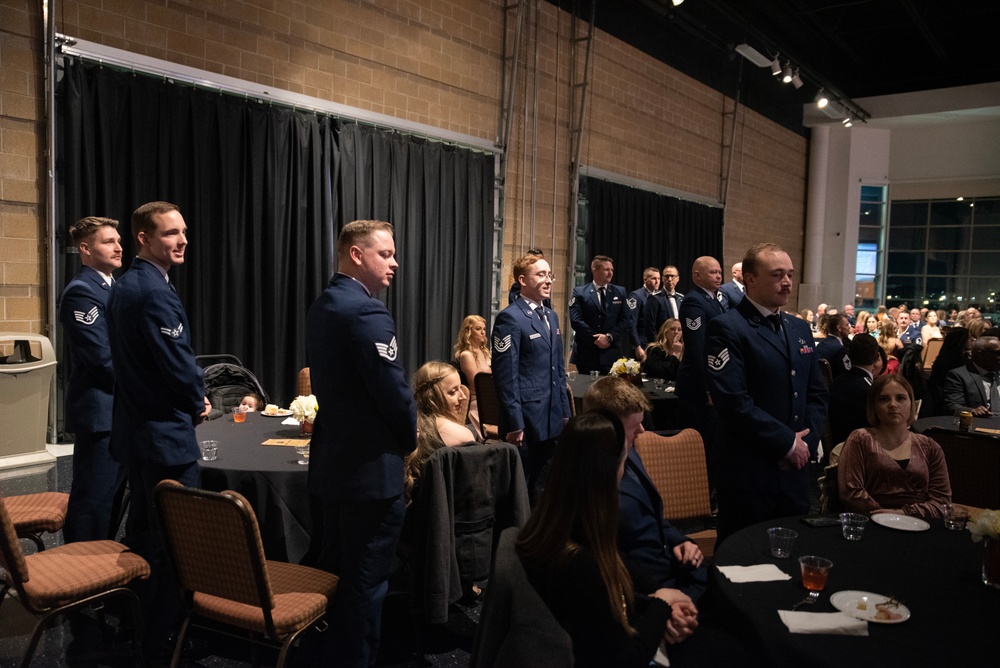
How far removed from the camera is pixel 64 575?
262 cm

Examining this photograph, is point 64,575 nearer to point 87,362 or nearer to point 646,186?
point 87,362

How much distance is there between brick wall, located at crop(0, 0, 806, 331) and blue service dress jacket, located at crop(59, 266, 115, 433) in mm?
2218

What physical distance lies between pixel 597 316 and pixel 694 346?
328cm

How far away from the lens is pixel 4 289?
17.1ft

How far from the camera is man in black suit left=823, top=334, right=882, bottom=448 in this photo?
4426 millimetres

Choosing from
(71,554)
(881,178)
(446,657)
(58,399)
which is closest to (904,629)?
(446,657)

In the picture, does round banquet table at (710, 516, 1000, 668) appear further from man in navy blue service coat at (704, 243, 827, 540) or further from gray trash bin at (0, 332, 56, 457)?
gray trash bin at (0, 332, 56, 457)

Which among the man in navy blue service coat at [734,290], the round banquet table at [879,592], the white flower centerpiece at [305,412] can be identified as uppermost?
the man in navy blue service coat at [734,290]

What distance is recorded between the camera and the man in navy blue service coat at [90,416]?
3.39 metres

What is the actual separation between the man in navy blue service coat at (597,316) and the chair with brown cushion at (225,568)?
19.3 feet

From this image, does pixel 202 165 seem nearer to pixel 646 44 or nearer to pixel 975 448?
pixel 975 448

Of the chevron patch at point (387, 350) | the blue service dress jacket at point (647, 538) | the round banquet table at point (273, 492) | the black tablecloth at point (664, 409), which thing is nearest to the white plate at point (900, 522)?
the blue service dress jacket at point (647, 538)

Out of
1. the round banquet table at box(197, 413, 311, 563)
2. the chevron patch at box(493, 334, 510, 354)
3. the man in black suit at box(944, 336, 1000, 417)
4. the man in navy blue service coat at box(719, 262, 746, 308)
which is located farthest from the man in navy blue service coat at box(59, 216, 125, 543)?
the man in black suit at box(944, 336, 1000, 417)

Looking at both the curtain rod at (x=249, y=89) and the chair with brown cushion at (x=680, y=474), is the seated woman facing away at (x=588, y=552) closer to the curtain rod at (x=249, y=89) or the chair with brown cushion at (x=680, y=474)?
the chair with brown cushion at (x=680, y=474)
